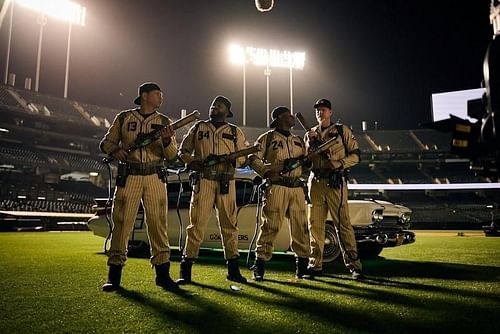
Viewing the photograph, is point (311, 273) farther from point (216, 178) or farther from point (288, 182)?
point (216, 178)

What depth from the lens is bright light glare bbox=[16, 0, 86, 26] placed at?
31.9m

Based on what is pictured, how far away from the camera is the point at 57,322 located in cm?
265

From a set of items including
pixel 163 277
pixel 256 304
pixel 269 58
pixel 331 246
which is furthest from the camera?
pixel 269 58

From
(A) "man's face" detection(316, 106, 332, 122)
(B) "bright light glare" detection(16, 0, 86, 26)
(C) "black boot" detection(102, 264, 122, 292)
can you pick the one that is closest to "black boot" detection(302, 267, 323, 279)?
(A) "man's face" detection(316, 106, 332, 122)

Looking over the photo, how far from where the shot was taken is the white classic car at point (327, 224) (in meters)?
6.22

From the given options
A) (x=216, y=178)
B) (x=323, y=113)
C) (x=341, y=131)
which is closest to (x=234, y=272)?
(x=216, y=178)

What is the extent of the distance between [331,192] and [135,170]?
244 cm

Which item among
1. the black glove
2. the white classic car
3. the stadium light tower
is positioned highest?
the stadium light tower

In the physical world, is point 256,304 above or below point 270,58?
below

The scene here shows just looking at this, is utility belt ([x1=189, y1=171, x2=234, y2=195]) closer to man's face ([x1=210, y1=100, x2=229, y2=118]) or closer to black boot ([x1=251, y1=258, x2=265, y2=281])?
man's face ([x1=210, y1=100, x2=229, y2=118])

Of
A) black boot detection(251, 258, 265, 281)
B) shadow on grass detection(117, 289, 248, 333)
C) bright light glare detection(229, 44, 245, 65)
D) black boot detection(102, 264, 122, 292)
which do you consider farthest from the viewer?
bright light glare detection(229, 44, 245, 65)

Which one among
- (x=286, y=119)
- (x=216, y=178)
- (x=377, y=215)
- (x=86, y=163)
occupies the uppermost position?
(x=86, y=163)

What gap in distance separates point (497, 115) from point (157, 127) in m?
3.20

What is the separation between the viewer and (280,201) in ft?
15.7
